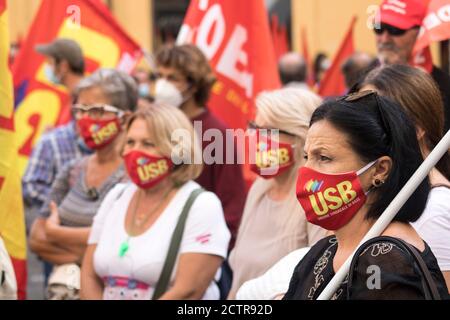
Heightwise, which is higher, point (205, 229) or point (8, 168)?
point (8, 168)

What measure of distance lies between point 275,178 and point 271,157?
0.15 m

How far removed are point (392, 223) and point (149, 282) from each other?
67.4 inches

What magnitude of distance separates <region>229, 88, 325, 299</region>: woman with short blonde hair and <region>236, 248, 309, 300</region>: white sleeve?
2.11ft

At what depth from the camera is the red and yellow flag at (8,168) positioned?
426 centimetres

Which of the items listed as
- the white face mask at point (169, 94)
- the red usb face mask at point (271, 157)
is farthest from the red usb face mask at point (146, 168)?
the white face mask at point (169, 94)

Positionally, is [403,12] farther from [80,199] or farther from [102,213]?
[80,199]

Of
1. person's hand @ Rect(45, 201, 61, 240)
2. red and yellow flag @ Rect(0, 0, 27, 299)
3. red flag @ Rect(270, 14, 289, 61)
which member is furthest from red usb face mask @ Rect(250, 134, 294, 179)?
red flag @ Rect(270, 14, 289, 61)

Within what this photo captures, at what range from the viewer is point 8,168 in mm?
4301

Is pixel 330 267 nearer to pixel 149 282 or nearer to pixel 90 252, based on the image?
pixel 149 282

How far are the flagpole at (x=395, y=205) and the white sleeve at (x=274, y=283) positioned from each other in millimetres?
791

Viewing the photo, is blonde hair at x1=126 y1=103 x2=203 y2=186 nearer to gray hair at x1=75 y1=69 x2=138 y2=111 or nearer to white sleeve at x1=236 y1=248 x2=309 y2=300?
gray hair at x1=75 y1=69 x2=138 y2=111

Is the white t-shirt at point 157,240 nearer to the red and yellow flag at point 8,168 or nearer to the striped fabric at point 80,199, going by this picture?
the red and yellow flag at point 8,168

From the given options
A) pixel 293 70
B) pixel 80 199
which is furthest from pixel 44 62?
pixel 80 199

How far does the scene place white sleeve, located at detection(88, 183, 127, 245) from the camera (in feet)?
15.6
